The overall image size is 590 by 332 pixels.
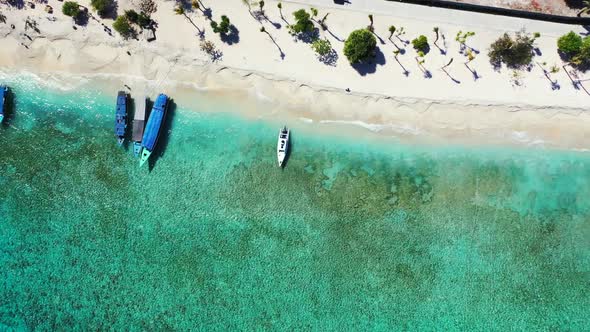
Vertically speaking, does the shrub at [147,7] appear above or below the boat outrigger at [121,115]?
above

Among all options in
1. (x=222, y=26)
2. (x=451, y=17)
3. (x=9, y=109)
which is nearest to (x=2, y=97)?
(x=9, y=109)

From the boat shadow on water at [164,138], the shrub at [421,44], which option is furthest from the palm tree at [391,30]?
the boat shadow on water at [164,138]

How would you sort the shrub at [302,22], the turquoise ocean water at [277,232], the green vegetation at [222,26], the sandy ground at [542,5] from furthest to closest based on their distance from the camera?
the turquoise ocean water at [277,232] < the sandy ground at [542,5] < the green vegetation at [222,26] < the shrub at [302,22]

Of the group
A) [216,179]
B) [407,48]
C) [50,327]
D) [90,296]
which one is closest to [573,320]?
[407,48]

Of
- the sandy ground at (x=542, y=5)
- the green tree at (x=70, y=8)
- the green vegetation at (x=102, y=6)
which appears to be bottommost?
the green tree at (x=70, y=8)

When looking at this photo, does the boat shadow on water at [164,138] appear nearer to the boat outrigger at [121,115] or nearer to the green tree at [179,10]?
the boat outrigger at [121,115]

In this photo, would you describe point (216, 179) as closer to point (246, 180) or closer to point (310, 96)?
point (246, 180)

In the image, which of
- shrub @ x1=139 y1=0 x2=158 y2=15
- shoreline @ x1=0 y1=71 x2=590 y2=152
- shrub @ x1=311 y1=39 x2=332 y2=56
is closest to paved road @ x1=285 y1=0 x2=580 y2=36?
shrub @ x1=311 y1=39 x2=332 y2=56
